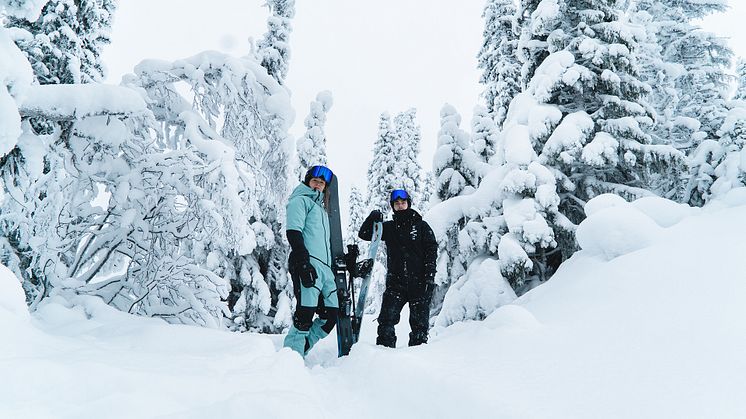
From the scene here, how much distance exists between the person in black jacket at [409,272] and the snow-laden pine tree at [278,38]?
11.4 m

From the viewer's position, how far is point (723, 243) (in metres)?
4.48

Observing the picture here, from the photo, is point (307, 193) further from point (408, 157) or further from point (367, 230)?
point (408, 157)

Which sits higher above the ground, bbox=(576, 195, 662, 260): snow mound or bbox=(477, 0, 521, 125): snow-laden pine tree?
bbox=(477, 0, 521, 125): snow-laden pine tree

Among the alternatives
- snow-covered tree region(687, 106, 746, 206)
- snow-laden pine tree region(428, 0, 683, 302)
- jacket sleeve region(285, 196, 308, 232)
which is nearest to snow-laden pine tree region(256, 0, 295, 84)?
snow-laden pine tree region(428, 0, 683, 302)

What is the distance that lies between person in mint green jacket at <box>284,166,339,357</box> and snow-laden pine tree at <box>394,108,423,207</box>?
24.3 metres

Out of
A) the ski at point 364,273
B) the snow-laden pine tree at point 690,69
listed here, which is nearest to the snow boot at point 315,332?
the ski at point 364,273

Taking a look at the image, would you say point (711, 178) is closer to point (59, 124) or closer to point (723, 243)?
point (723, 243)

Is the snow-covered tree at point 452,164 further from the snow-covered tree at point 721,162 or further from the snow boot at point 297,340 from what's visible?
the snow boot at point 297,340

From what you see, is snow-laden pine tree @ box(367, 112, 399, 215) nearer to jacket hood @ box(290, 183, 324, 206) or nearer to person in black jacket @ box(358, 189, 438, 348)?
person in black jacket @ box(358, 189, 438, 348)

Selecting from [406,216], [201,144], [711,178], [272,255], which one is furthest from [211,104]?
[711,178]

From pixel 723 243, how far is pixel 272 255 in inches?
525

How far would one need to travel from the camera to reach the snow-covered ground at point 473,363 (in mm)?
2084

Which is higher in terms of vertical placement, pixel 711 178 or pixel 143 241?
pixel 711 178

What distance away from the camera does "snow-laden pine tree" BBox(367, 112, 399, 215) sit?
2964 centimetres
